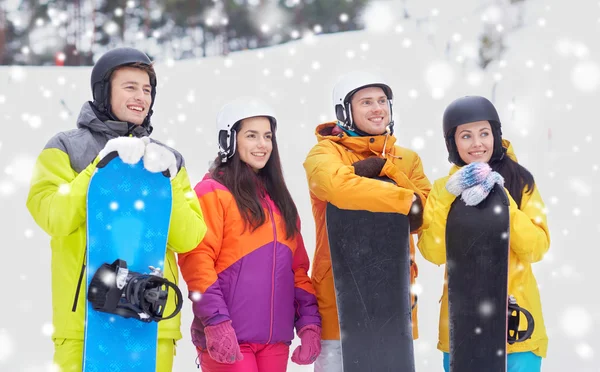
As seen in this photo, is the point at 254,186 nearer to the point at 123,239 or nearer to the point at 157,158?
the point at 157,158

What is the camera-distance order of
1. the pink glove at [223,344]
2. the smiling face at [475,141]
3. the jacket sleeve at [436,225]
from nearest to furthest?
1. the pink glove at [223,344]
2. the jacket sleeve at [436,225]
3. the smiling face at [475,141]

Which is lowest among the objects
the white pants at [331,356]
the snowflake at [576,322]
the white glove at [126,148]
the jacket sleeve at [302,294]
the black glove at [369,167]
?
the snowflake at [576,322]

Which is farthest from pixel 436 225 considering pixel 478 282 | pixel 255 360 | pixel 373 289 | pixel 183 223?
pixel 183 223

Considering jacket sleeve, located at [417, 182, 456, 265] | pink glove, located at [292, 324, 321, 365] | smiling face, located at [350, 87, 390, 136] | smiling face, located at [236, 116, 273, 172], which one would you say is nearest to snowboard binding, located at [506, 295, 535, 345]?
jacket sleeve, located at [417, 182, 456, 265]

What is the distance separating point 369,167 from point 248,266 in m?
0.77

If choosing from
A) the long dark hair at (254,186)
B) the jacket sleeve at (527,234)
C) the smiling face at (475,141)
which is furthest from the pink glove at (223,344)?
the smiling face at (475,141)

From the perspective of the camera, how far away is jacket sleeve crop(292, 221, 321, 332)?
3.41 m

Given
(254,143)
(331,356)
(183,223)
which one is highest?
(254,143)

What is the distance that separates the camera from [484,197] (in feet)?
10.7

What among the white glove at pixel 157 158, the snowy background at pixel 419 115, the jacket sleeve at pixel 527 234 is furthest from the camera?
the snowy background at pixel 419 115

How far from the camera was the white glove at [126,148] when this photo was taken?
282 centimetres

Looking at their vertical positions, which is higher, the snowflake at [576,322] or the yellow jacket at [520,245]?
the yellow jacket at [520,245]

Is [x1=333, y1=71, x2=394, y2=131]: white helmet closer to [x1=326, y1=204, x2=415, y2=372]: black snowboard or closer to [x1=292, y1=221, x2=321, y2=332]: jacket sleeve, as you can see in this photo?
[x1=326, y1=204, x2=415, y2=372]: black snowboard

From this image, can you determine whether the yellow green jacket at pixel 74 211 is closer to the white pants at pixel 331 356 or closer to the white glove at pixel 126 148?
the white glove at pixel 126 148
